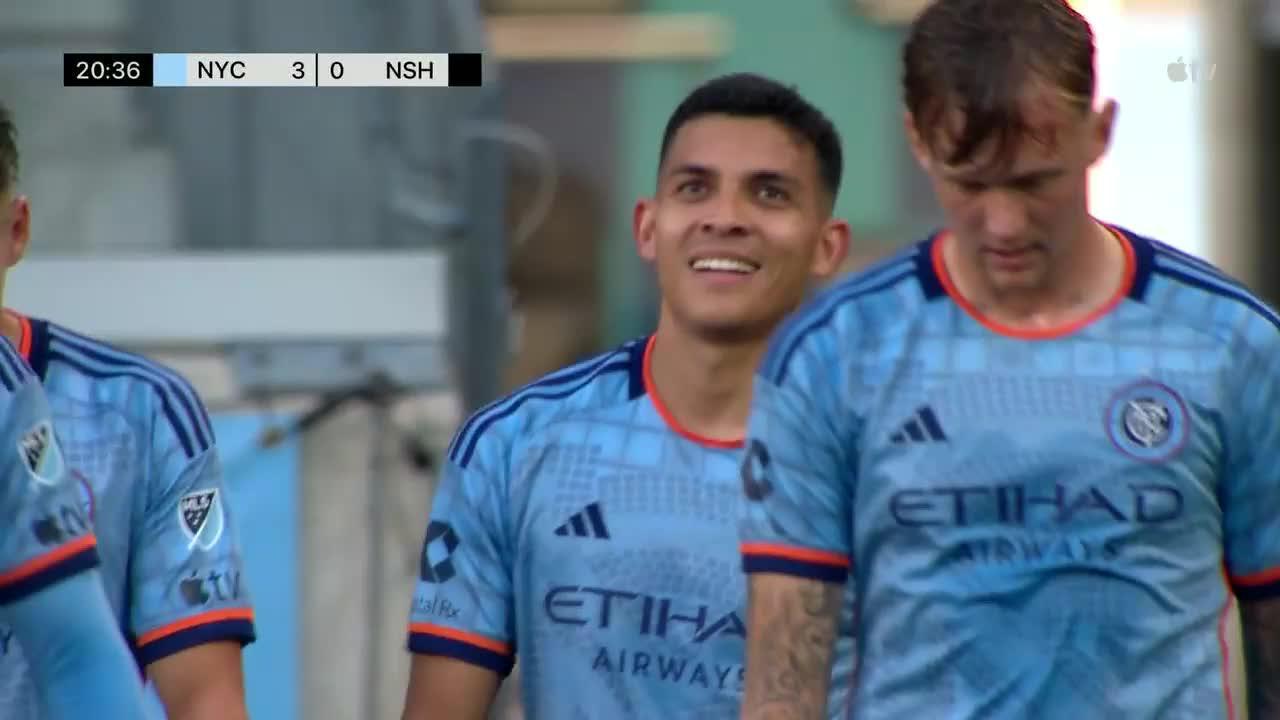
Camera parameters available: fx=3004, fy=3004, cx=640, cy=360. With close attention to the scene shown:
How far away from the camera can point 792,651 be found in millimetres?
4273

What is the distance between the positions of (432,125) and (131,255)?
38.5 inches

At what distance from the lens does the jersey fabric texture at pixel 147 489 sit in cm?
552

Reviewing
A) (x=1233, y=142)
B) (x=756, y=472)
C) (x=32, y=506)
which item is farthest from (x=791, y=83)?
(x=32, y=506)

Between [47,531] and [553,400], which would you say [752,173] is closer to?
[553,400]

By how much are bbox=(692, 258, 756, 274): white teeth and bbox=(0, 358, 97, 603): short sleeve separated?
5.83 feet

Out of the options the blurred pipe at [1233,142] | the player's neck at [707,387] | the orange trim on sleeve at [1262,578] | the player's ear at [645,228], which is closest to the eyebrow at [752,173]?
the player's ear at [645,228]

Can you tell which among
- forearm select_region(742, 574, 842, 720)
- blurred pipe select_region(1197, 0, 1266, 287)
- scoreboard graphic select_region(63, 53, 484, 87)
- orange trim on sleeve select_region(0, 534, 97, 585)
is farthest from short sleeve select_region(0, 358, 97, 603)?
blurred pipe select_region(1197, 0, 1266, 287)

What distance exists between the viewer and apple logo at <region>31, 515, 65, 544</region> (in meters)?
3.93

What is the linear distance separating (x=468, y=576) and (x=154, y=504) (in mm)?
617

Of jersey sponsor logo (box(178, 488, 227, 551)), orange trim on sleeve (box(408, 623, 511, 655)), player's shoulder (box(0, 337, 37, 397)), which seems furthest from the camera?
jersey sponsor logo (box(178, 488, 227, 551))

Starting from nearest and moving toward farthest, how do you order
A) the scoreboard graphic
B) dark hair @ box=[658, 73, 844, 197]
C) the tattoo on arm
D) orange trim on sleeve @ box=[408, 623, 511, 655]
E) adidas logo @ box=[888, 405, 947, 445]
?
adidas logo @ box=[888, 405, 947, 445] → the tattoo on arm → orange trim on sleeve @ box=[408, 623, 511, 655] → dark hair @ box=[658, 73, 844, 197] → the scoreboard graphic

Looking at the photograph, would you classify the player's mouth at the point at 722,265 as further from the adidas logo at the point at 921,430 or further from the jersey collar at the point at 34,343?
the adidas logo at the point at 921,430

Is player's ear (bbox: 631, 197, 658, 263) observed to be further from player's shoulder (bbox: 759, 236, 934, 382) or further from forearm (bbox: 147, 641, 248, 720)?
player's shoulder (bbox: 759, 236, 934, 382)

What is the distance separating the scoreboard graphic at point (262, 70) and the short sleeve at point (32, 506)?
4015 mm
